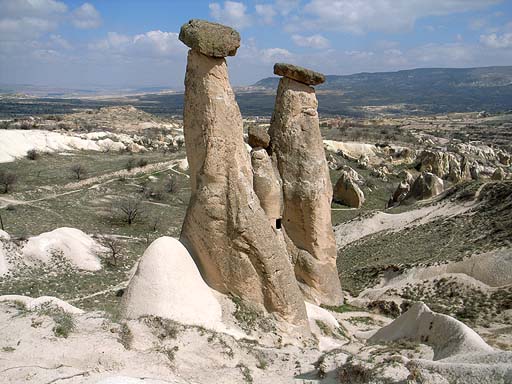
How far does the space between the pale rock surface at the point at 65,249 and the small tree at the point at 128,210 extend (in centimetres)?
738

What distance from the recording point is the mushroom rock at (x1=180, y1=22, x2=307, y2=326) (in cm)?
988

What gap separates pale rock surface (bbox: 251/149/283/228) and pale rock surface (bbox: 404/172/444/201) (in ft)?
65.2

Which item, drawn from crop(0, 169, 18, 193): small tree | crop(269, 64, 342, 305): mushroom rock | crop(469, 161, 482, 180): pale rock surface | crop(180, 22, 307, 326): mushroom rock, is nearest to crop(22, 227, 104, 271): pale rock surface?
crop(269, 64, 342, 305): mushroom rock

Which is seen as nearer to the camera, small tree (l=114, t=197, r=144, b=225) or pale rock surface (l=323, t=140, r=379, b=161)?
small tree (l=114, t=197, r=144, b=225)

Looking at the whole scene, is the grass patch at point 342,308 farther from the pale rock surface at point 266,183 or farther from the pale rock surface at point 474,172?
the pale rock surface at point 474,172

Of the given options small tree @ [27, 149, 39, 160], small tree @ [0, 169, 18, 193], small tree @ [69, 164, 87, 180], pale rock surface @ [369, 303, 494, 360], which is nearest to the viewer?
pale rock surface @ [369, 303, 494, 360]

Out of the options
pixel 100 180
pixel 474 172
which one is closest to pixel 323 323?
pixel 100 180

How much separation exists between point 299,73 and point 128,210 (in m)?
16.8

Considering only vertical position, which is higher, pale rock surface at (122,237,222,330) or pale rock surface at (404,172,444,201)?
pale rock surface at (122,237,222,330)

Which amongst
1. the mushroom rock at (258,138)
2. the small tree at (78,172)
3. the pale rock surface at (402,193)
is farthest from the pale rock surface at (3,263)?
the pale rock surface at (402,193)

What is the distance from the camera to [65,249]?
18.2 meters

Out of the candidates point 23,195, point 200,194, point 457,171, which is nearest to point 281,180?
point 200,194

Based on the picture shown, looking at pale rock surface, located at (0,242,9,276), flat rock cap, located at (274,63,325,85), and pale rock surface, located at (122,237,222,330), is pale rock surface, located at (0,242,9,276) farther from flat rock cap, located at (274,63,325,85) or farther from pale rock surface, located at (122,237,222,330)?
flat rock cap, located at (274,63,325,85)

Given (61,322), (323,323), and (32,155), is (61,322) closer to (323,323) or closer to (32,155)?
(323,323)
